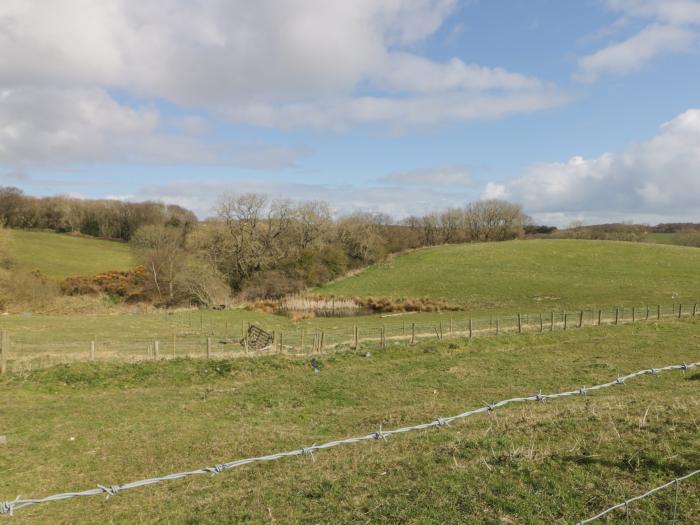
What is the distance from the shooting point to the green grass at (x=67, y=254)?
249 feet

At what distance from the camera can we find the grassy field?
5449 millimetres

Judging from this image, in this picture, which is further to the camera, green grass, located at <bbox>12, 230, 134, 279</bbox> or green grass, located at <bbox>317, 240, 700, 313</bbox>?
green grass, located at <bbox>12, 230, 134, 279</bbox>

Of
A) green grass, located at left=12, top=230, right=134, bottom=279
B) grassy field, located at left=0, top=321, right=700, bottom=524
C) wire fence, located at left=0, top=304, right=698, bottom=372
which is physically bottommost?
wire fence, located at left=0, top=304, right=698, bottom=372

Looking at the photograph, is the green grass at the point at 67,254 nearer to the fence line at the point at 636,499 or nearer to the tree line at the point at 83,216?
the tree line at the point at 83,216

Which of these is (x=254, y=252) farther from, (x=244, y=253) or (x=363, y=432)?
(x=363, y=432)

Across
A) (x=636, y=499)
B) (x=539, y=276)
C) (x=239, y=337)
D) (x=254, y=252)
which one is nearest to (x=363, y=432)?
(x=636, y=499)

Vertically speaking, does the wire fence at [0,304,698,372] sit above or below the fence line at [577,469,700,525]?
below

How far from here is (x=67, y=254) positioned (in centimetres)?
8462

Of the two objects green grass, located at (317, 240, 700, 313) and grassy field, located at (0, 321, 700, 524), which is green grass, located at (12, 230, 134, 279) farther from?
grassy field, located at (0, 321, 700, 524)

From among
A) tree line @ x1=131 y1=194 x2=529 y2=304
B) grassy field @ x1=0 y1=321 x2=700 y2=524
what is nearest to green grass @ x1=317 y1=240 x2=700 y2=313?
tree line @ x1=131 y1=194 x2=529 y2=304

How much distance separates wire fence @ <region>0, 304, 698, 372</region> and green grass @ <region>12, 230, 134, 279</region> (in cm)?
4109

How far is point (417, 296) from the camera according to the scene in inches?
2188

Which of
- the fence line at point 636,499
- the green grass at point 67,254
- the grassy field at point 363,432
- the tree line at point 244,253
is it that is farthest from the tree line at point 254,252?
the fence line at point 636,499

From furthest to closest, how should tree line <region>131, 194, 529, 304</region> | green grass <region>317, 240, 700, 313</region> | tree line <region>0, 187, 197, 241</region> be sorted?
tree line <region>0, 187, 197, 241</region> < tree line <region>131, 194, 529, 304</region> < green grass <region>317, 240, 700, 313</region>
